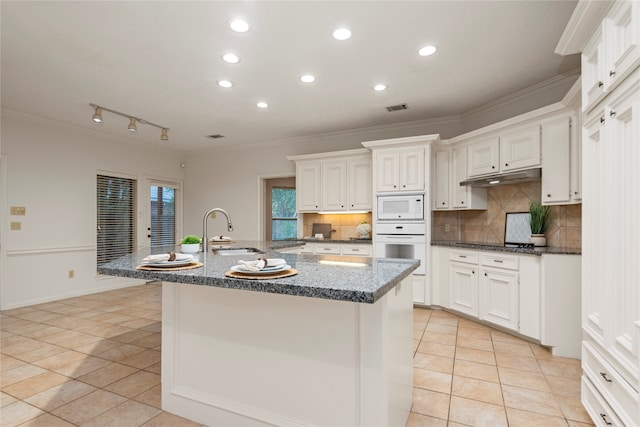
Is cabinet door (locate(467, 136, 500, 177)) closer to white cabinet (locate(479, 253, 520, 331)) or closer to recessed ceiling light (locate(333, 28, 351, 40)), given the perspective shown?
white cabinet (locate(479, 253, 520, 331))

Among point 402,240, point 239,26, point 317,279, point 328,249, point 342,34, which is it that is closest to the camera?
point 317,279

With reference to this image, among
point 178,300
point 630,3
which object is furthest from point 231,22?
point 630,3

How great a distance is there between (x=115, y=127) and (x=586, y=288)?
590 centimetres

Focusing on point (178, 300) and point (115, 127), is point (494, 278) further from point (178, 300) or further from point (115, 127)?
point (115, 127)

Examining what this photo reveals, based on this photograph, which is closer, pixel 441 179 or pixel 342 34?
pixel 342 34

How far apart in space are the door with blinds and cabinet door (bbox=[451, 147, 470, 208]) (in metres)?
5.28

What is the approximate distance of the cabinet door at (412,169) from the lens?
4.23 metres

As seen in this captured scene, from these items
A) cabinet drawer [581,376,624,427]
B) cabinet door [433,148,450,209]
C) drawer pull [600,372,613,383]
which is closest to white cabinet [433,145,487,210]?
cabinet door [433,148,450,209]

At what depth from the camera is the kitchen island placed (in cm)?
144

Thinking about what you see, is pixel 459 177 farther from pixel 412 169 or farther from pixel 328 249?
pixel 328 249

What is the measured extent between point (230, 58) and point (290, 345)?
2474 millimetres

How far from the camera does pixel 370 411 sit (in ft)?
4.76

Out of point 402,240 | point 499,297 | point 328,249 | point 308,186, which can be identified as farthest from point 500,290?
point 308,186

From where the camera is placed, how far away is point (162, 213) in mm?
6461
